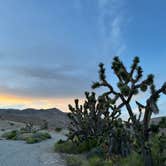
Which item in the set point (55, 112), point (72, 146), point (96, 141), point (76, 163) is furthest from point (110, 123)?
point (55, 112)

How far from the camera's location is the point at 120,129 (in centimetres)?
1652

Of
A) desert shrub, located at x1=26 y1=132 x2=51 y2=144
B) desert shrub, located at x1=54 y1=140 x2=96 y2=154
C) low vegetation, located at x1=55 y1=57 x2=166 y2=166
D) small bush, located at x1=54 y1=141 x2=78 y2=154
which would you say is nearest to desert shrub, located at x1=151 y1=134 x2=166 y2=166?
low vegetation, located at x1=55 y1=57 x2=166 y2=166

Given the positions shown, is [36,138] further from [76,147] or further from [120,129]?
[120,129]

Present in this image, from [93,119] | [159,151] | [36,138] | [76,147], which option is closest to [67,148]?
[76,147]

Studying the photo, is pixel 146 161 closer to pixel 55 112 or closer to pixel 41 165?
pixel 41 165

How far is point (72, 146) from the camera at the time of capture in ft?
67.5

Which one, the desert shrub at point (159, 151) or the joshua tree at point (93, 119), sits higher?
the joshua tree at point (93, 119)

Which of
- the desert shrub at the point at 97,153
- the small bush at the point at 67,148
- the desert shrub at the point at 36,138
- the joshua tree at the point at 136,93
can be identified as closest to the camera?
the joshua tree at the point at 136,93

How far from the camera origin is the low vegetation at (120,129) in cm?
1134

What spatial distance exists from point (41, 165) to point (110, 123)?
22.6ft

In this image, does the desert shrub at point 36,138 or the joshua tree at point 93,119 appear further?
the desert shrub at point 36,138

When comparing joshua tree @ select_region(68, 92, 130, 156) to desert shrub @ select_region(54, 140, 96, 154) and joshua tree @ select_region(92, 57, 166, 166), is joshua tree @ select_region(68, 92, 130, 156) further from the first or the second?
joshua tree @ select_region(92, 57, 166, 166)

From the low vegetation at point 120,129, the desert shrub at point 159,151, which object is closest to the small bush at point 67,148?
the low vegetation at point 120,129

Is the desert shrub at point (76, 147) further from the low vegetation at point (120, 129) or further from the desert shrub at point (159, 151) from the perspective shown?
the desert shrub at point (159, 151)
